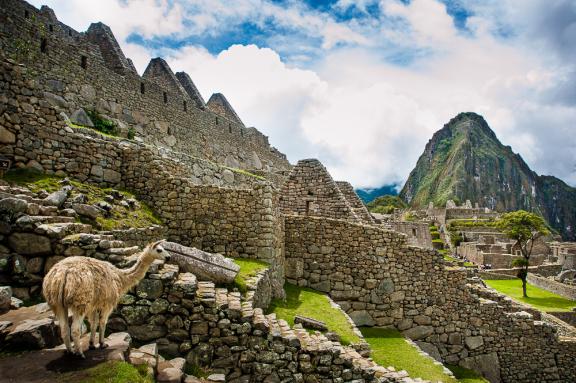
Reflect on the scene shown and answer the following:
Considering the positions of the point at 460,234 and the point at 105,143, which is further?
the point at 460,234

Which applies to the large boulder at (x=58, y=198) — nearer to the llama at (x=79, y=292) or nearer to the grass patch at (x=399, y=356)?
the llama at (x=79, y=292)

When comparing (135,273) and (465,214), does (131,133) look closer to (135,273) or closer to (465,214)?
(135,273)

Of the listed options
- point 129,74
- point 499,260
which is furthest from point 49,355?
point 499,260

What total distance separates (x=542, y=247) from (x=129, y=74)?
206 ft

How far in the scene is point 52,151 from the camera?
8.73m

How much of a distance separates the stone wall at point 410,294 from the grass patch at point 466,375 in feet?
0.87

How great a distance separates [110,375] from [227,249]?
608 centimetres

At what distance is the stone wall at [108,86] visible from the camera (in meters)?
13.8

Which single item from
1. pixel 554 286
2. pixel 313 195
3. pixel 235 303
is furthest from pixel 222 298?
pixel 554 286

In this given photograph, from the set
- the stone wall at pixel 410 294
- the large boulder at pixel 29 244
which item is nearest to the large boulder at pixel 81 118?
the stone wall at pixel 410 294

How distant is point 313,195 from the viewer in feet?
48.1

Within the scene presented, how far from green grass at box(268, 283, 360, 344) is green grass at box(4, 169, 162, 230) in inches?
161

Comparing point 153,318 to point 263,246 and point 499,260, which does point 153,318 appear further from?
point 499,260

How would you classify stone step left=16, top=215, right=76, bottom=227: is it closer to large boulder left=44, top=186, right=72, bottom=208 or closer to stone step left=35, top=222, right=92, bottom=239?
stone step left=35, top=222, right=92, bottom=239
